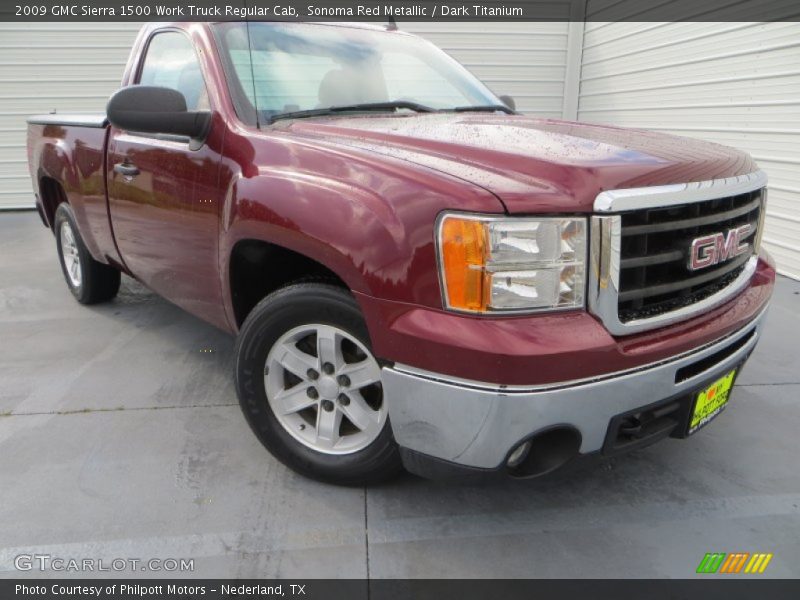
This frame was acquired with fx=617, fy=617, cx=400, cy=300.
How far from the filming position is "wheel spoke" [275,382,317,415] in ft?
7.80

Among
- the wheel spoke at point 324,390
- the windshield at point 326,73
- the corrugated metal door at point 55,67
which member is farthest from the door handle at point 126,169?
the corrugated metal door at point 55,67

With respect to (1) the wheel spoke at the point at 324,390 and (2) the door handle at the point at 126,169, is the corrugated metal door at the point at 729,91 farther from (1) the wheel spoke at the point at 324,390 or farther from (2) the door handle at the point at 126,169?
(2) the door handle at the point at 126,169

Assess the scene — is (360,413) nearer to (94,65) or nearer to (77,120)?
(77,120)

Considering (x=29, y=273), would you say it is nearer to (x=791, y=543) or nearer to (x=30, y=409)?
(x=30, y=409)

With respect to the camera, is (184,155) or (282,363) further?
(184,155)

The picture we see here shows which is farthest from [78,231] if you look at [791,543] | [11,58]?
[11,58]

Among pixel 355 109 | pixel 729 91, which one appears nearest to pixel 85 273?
pixel 355 109

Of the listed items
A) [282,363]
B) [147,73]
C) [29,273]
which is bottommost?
[29,273]

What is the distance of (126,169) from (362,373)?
6.15 ft

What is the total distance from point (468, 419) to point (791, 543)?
132cm

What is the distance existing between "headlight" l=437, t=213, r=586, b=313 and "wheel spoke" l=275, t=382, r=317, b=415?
0.88 m

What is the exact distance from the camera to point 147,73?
3.44m

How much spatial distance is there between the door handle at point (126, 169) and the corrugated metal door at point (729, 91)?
523 cm

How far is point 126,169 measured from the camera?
319 cm
